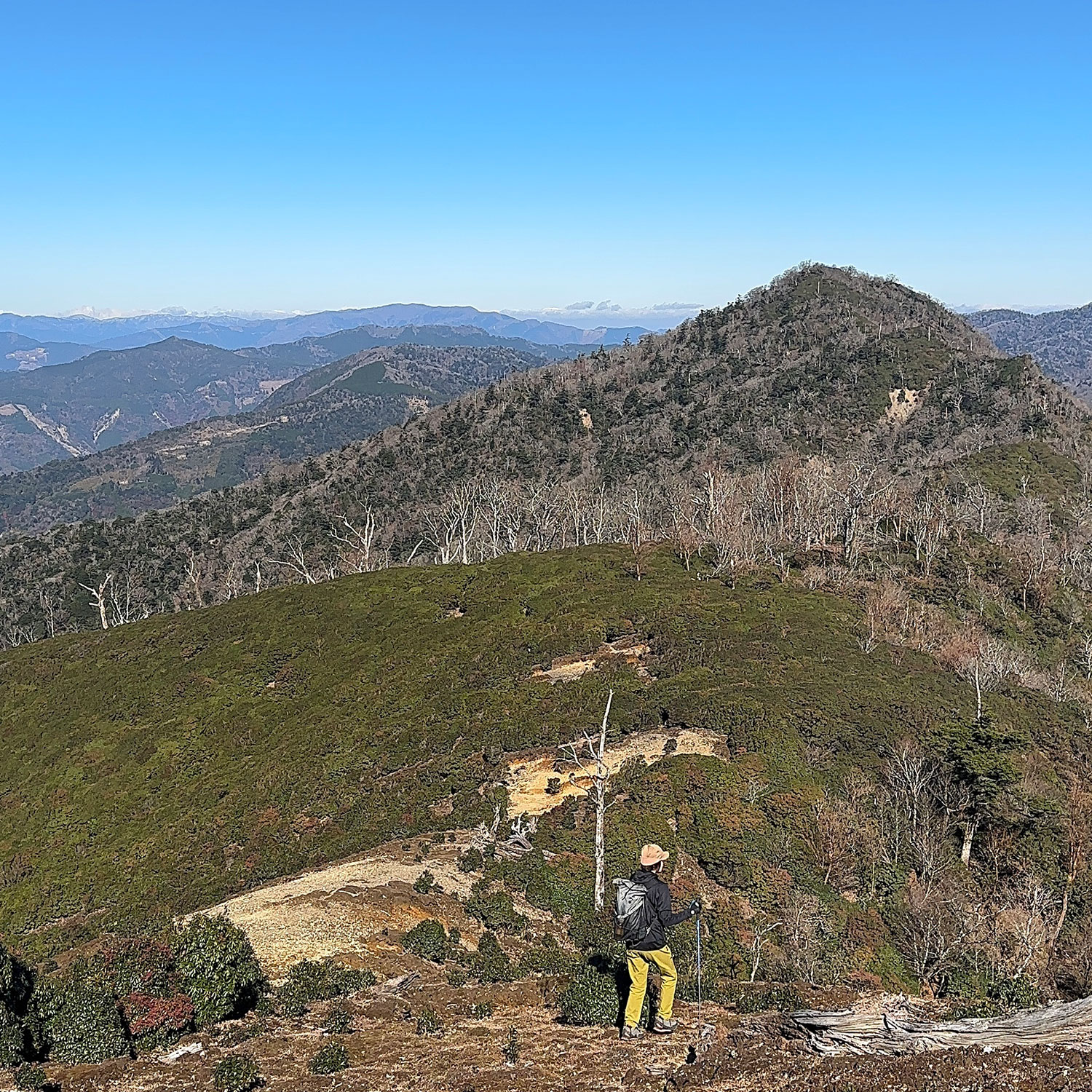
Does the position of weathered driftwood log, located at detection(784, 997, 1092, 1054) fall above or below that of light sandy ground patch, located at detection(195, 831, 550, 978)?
above

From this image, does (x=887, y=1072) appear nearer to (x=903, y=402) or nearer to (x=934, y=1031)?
(x=934, y=1031)

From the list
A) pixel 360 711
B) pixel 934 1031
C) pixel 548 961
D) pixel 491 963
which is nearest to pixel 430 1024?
pixel 491 963

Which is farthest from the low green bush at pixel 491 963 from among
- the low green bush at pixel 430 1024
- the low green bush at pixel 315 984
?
the low green bush at pixel 430 1024

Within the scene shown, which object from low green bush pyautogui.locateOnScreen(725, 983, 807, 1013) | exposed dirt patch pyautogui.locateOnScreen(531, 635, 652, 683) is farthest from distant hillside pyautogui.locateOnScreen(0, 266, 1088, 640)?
low green bush pyautogui.locateOnScreen(725, 983, 807, 1013)

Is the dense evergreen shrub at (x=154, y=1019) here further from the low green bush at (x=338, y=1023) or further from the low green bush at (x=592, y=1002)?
the low green bush at (x=592, y=1002)

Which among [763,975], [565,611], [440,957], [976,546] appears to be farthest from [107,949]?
[976,546]

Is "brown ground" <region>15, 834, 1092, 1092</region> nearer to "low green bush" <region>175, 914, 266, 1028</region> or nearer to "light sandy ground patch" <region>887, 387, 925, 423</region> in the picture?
"low green bush" <region>175, 914, 266, 1028</region>

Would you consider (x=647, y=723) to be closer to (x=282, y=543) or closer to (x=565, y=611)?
(x=565, y=611)
